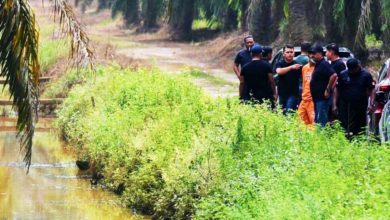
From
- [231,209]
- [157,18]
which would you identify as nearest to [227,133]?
[231,209]

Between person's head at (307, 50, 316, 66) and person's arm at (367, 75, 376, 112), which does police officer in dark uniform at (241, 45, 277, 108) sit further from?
person's arm at (367, 75, 376, 112)

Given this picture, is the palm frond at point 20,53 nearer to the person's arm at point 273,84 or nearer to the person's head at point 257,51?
the person's head at point 257,51

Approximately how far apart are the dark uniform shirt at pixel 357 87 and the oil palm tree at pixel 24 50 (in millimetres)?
5439

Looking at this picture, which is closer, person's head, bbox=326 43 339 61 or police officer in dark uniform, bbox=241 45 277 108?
person's head, bbox=326 43 339 61

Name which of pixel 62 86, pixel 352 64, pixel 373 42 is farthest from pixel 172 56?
pixel 352 64

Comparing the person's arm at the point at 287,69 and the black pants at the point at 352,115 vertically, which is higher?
the person's arm at the point at 287,69

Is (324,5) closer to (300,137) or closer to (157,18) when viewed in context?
(300,137)

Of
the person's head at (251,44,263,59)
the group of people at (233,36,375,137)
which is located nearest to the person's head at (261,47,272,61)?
the group of people at (233,36,375,137)

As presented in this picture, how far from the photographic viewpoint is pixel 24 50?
11.2 metres

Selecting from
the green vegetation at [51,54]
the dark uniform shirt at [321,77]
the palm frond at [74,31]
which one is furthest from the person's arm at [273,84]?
the green vegetation at [51,54]

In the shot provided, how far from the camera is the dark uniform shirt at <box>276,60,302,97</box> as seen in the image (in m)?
17.0

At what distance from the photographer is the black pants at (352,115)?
51.8ft

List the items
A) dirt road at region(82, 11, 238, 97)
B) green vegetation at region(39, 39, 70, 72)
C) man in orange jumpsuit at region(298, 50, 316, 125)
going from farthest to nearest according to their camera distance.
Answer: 1. green vegetation at region(39, 39, 70, 72)
2. dirt road at region(82, 11, 238, 97)
3. man in orange jumpsuit at region(298, 50, 316, 125)

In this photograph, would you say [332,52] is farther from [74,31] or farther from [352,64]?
[74,31]
